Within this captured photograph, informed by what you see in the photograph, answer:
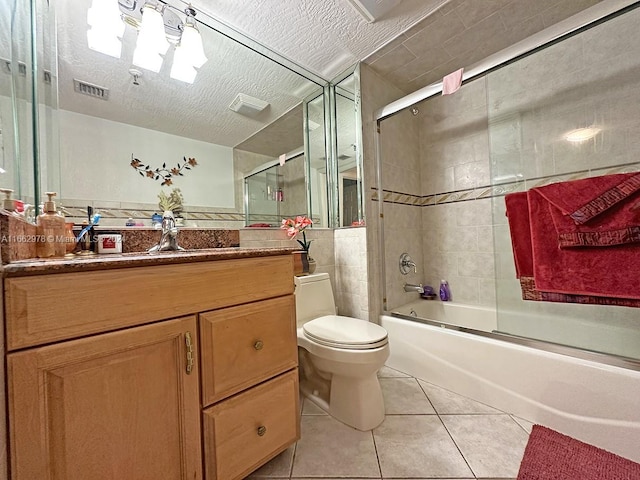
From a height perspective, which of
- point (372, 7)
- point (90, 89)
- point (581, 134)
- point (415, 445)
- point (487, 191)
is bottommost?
point (415, 445)

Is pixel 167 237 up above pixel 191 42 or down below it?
below

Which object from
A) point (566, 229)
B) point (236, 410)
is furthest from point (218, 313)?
point (566, 229)

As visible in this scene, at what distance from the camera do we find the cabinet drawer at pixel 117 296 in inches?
19.8

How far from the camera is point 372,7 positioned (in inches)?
52.0

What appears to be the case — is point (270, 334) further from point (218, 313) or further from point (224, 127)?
point (224, 127)

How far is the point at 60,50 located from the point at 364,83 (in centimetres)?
162

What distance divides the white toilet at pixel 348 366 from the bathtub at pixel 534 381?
467mm

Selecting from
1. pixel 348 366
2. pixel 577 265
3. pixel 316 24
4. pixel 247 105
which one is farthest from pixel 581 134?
pixel 247 105

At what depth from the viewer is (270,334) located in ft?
2.92

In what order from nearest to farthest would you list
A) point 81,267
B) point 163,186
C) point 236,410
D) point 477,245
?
point 81,267
point 236,410
point 163,186
point 477,245

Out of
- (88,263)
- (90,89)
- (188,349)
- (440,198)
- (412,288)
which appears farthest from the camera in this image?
(440,198)

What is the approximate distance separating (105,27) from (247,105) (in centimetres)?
68

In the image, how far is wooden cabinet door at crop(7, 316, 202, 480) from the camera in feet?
1.65

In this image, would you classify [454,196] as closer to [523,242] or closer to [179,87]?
[523,242]
